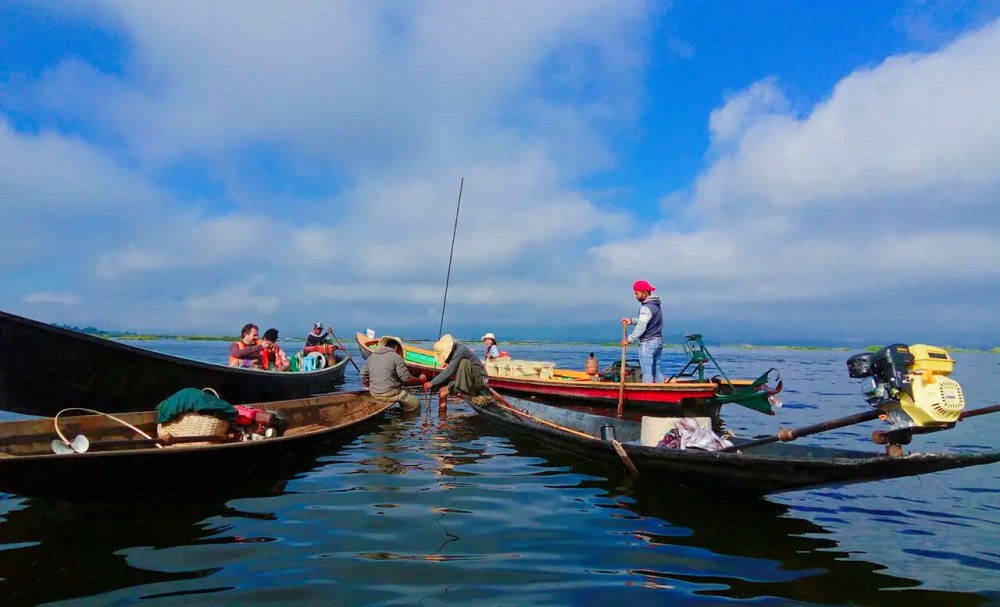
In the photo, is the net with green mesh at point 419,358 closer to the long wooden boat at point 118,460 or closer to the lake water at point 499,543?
the long wooden boat at point 118,460

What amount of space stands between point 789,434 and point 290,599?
4899 millimetres

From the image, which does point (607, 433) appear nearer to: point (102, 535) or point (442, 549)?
point (442, 549)

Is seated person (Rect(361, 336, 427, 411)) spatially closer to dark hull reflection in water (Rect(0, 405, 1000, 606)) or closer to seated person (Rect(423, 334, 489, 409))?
seated person (Rect(423, 334, 489, 409))

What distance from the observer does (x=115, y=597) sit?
12.9ft

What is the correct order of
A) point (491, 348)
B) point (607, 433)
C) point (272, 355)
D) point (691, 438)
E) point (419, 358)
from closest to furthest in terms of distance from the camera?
point (691, 438) → point (607, 433) → point (272, 355) → point (491, 348) → point (419, 358)

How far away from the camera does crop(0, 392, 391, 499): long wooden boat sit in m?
4.77

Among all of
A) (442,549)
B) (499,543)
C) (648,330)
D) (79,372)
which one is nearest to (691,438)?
(499,543)

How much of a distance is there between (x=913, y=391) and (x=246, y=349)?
47.9ft

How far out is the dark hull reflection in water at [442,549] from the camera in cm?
412

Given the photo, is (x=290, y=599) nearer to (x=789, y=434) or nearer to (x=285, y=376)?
(x=789, y=434)

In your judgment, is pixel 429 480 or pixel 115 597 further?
pixel 429 480

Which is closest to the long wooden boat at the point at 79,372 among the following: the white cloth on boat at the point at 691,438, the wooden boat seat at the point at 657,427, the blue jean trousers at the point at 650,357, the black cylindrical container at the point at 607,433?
the black cylindrical container at the point at 607,433

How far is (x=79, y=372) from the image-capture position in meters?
8.98

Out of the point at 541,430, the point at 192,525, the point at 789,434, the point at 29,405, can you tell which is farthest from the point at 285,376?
the point at 789,434
